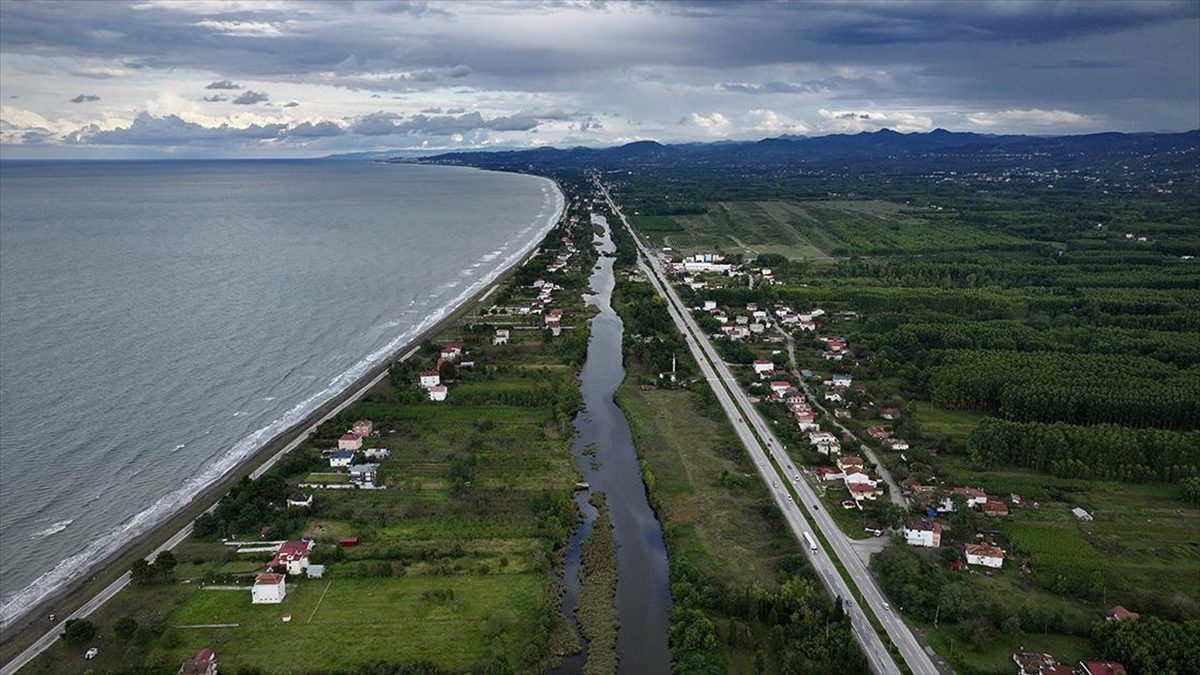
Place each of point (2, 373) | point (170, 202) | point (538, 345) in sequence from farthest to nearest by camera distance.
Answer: point (170, 202)
point (538, 345)
point (2, 373)

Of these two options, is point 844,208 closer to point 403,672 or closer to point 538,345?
point 538,345

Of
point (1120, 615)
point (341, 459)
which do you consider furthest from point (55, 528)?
point (1120, 615)

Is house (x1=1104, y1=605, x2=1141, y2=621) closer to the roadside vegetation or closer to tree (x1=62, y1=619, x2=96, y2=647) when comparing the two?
the roadside vegetation

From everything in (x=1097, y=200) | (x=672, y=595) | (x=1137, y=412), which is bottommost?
(x=672, y=595)

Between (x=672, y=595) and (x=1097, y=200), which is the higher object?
(x=1097, y=200)

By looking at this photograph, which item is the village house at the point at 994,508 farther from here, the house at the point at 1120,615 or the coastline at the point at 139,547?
the coastline at the point at 139,547

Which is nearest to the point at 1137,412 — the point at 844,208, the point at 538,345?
the point at 538,345

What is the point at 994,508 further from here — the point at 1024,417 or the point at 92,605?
the point at 92,605
